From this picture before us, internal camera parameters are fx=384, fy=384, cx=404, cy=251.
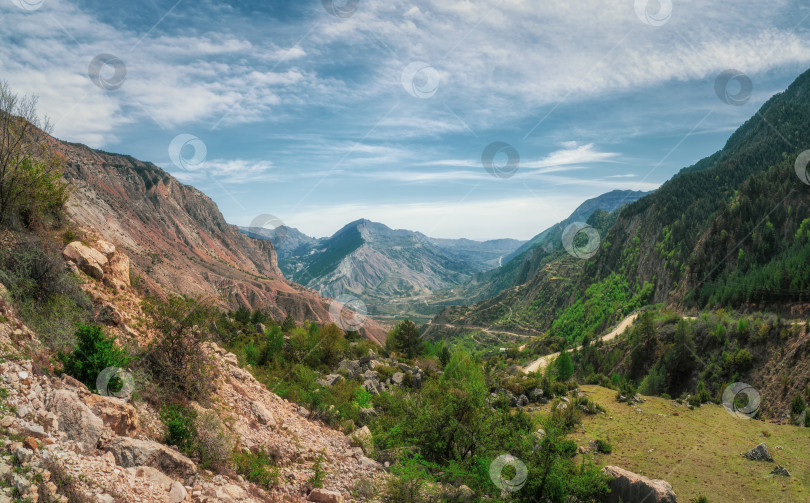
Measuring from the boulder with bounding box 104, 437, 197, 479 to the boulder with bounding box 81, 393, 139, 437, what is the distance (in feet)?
1.69

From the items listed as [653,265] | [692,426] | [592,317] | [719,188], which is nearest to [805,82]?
[719,188]

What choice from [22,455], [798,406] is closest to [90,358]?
[22,455]

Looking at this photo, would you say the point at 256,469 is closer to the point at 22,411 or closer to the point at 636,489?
the point at 22,411

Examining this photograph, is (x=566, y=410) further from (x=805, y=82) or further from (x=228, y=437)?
(x=805, y=82)

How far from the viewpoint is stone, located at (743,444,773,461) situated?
62.0 ft

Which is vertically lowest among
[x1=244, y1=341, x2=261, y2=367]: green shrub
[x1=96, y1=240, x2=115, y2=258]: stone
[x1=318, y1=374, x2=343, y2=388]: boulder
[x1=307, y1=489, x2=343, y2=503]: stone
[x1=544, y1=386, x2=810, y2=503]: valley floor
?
[x1=544, y1=386, x2=810, y2=503]: valley floor

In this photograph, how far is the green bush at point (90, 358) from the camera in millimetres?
10273

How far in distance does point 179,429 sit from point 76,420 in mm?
2820

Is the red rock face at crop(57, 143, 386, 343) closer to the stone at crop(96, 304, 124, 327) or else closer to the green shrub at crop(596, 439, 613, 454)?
the stone at crop(96, 304, 124, 327)

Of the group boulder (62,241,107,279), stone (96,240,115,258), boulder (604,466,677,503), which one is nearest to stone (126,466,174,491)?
boulder (62,241,107,279)

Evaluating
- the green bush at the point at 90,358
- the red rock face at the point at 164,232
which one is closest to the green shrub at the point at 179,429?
the green bush at the point at 90,358

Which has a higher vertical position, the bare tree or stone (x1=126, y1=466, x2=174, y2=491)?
the bare tree

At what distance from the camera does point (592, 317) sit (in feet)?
418

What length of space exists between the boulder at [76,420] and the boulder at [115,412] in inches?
20.6
